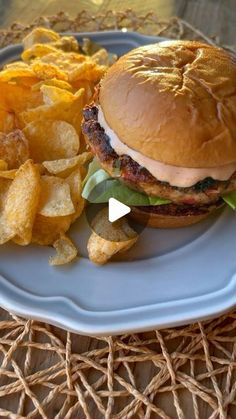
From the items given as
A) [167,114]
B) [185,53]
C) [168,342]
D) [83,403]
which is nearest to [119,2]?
[185,53]

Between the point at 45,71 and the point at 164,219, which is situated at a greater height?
the point at 45,71

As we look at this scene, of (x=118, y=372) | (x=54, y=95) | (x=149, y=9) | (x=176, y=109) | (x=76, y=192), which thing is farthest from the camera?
(x=149, y=9)

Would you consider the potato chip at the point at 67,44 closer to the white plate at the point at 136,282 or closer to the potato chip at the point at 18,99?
the potato chip at the point at 18,99

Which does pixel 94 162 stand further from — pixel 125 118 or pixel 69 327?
pixel 69 327

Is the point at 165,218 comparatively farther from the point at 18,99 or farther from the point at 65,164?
the point at 18,99

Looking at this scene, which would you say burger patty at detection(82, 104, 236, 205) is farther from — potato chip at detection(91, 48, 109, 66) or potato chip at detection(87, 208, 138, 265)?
potato chip at detection(91, 48, 109, 66)

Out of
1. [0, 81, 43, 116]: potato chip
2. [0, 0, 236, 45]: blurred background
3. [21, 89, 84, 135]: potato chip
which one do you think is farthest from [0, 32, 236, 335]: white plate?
[0, 0, 236, 45]: blurred background

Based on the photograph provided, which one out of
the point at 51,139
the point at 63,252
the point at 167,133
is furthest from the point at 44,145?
the point at 167,133
